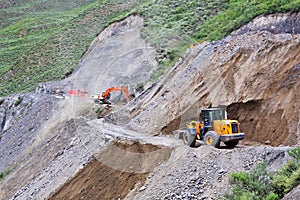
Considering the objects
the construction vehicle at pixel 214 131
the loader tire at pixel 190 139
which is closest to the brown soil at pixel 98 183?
the loader tire at pixel 190 139

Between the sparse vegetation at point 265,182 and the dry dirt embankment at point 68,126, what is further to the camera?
the dry dirt embankment at point 68,126

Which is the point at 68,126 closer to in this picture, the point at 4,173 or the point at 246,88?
the point at 4,173

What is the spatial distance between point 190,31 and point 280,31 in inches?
391

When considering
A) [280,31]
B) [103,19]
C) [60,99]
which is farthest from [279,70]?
[103,19]

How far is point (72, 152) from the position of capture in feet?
53.8

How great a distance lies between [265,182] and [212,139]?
3.33m

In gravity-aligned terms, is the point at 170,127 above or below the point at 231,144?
below

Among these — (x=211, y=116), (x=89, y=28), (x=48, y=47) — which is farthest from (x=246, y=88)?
(x=48, y=47)

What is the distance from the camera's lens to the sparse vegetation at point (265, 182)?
Answer: 313 inches

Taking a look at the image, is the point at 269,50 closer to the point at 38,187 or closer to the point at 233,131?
the point at 233,131

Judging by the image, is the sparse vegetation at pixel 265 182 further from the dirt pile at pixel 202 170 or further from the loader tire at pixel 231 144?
the loader tire at pixel 231 144

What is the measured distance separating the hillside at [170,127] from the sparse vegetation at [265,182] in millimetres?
307

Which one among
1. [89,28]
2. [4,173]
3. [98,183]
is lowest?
[4,173]

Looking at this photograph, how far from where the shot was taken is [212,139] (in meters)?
11.9
